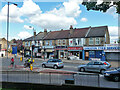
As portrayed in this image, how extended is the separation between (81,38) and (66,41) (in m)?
4.87

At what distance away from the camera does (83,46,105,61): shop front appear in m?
30.1

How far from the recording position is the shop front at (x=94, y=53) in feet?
98.8

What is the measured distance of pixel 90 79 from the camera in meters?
8.50

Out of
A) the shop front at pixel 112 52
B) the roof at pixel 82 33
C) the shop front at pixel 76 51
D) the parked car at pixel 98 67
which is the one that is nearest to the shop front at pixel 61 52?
the shop front at pixel 76 51

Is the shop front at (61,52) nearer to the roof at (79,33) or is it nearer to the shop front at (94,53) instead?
the roof at (79,33)

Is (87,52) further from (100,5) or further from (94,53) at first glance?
(100,5)

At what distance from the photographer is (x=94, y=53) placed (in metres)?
31.2

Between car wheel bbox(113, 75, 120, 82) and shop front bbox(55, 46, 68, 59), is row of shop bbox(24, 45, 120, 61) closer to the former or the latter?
shop front bbox(55, 46, 68, 59)

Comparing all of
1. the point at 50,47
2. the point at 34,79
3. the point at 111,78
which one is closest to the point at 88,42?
the point at 50,47

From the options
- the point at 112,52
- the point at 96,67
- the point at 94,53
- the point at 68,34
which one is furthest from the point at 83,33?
the point at 96,67

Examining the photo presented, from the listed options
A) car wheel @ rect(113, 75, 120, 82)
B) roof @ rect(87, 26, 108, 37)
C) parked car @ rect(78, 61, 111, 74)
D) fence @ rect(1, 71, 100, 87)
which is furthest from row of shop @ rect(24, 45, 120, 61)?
car wheel @ rect(113, 75, 120, 82)

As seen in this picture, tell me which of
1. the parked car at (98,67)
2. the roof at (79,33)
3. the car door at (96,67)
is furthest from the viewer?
the roof at (79,33)

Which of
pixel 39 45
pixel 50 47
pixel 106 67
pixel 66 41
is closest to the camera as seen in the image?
pixel 106 67

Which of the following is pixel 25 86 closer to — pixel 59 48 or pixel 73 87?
pixel 73 87
